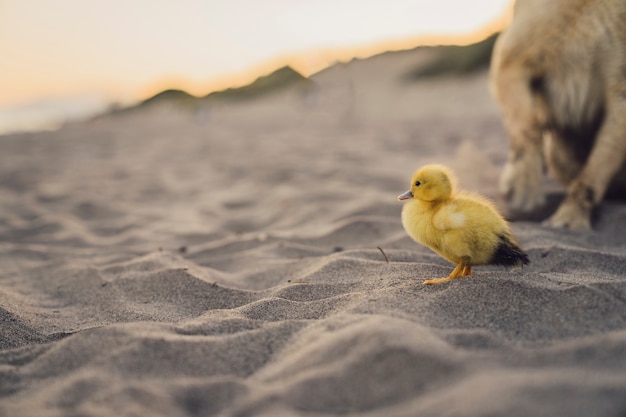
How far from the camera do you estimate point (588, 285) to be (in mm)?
1842

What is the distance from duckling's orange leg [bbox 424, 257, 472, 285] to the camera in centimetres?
200

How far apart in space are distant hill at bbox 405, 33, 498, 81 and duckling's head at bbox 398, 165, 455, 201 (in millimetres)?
19916

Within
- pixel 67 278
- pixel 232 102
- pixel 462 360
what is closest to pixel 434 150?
pixel 67 278

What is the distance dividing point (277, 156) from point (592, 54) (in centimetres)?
475

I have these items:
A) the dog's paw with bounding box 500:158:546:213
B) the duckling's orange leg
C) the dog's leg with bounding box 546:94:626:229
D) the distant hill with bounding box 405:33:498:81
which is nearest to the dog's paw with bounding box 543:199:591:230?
the dog's leg with bounding box 546:94:626:229

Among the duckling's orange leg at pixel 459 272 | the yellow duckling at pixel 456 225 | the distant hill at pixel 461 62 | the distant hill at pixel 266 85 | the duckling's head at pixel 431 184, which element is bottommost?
the duckling's orange leg at pixel 459 272

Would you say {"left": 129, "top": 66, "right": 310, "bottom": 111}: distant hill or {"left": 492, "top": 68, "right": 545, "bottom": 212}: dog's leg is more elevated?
{"left": 129, "top": 66, "right": 310, "bottom": 111}: distant hill

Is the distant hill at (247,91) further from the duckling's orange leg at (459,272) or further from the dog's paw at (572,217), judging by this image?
the duckling's orange leg at (459,272)

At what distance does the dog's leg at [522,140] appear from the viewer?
10.7 feet

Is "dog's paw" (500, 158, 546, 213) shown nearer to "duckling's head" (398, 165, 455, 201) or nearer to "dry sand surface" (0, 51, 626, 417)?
"dry sand surface" (0, 51, 626, 417)

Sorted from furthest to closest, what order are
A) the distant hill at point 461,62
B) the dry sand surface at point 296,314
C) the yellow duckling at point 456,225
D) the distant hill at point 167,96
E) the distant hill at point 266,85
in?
the distant hill at point 167,96, the distant hill at point 266,85, the distant hill at point 461,62, the yellow duckling at point 456,225, the dry sand surface at point 296,314

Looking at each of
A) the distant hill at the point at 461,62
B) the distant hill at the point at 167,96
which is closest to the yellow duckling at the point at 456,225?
the distant hill at the point at 461,62

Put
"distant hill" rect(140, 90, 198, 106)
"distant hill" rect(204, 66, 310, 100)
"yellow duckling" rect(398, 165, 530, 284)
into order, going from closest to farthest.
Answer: "yellow duckling" rect(398, 165, 530, 284) → "distant hill" rect(204, 66, 310, 100) → "distant hill" rect(140, 90, 198, 106)

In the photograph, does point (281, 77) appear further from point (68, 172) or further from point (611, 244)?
point (611, 244)
